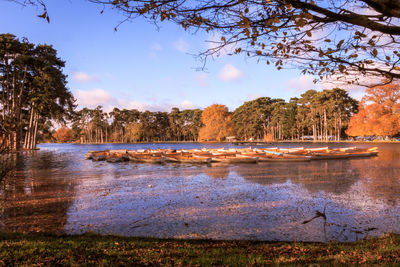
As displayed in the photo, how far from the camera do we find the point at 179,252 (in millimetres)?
4137

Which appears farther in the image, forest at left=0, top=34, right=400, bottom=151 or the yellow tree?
the yellow tree

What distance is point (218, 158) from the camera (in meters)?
24.8

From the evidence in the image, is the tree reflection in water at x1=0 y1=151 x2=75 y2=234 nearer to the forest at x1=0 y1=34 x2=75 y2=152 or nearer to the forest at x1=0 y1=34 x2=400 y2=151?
the forest at x1=0 y1=34 x2=400 y2=151

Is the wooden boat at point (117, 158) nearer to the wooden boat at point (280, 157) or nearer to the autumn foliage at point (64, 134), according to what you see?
the wooden boat at point (280, 157)

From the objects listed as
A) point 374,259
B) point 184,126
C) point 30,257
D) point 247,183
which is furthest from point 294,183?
point 184,126

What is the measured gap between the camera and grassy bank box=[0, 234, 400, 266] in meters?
3.58

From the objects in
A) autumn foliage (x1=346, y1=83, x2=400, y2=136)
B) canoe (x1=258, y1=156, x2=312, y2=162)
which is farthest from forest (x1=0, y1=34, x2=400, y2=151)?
canoe (x1=258, y1=156, x2=312, y2=162)

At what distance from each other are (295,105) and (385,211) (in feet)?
249

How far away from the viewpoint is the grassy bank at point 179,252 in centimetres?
358

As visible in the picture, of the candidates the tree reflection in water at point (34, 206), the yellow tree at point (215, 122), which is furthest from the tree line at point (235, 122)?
the tree reflection in water at point (34, 206)

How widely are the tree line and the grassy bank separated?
1841 inches

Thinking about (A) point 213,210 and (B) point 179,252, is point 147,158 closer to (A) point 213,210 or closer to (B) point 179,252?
(A) point 213,210

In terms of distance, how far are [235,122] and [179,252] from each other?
8488 cm

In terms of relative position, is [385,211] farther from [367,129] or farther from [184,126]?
[184,126]
